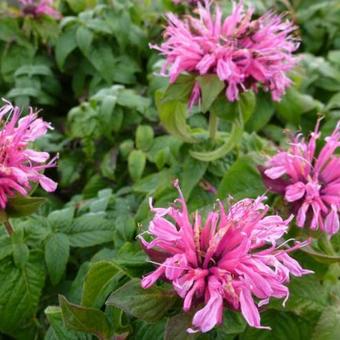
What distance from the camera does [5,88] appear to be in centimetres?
145

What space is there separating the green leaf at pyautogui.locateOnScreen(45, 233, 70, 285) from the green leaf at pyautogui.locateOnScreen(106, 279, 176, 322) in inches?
9.7

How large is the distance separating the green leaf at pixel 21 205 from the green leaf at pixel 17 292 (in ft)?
0.38

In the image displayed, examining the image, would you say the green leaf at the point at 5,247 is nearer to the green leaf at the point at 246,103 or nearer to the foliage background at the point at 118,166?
the foliage background at the point at 118,166

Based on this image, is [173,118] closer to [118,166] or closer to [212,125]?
[212,125]

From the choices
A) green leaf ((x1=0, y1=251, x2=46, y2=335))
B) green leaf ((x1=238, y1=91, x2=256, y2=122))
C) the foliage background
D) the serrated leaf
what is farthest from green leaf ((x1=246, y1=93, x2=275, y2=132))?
the serrated leaf

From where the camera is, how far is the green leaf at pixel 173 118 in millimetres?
962

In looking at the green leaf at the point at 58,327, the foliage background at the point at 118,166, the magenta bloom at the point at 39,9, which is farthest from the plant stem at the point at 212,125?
the magenta bloom at the point at 39,9

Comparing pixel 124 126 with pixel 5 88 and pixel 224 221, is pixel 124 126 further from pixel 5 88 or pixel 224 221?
pixel 224 221

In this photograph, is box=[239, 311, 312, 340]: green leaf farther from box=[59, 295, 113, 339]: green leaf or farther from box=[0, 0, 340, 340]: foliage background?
box=[59, 295, 113, 339]: green leaf

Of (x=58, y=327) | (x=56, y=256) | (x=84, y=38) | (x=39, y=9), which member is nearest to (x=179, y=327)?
(x=58, y=327)

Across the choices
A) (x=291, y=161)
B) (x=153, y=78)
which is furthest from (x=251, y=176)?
(x=153, y=78)

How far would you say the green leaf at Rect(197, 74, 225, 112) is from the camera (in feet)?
2.75

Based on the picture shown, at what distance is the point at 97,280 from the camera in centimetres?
67

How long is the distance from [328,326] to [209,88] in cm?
36
